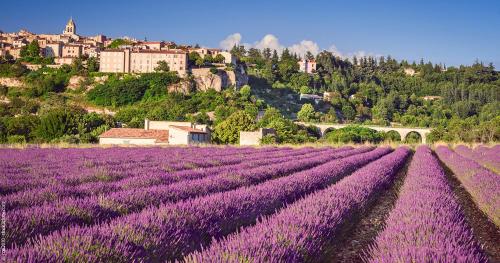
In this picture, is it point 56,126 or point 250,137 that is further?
point 56,126

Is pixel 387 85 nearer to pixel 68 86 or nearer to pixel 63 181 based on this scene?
pixel 68 86

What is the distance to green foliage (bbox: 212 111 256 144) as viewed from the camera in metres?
62.7

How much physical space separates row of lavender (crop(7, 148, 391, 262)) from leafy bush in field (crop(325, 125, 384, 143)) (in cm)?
7507

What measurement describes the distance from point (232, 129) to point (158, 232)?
2314 inches

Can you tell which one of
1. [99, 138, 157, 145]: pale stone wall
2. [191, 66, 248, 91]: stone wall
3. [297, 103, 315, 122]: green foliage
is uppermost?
[191, 66, 248, 91]: stone wall

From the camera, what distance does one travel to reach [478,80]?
172750mm

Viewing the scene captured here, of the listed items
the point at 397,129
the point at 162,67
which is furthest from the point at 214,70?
the point at 397,129

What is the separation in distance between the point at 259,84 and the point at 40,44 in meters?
64.1

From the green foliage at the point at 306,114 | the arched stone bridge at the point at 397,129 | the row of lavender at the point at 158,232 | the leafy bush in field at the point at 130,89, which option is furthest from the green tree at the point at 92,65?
the row of lavender at the point at 158,232

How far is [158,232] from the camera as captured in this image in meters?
4.45

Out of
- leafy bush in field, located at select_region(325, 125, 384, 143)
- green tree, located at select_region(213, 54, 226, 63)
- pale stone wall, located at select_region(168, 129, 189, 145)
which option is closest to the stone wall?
green tree, located at select_region(213, 54, 226, 63)

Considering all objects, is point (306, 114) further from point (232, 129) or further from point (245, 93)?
point (232, 129)

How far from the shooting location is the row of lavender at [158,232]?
346 cm

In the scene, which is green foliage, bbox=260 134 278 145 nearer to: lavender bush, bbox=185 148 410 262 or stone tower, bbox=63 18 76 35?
lavender bush, bbox=185 148 410 262
